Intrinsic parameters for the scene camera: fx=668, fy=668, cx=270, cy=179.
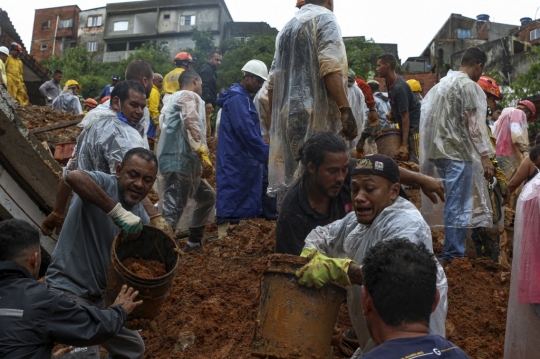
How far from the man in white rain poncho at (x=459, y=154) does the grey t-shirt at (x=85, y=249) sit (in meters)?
3.25

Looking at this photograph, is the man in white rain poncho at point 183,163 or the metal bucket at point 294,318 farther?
the man in white rain poncho at point 183,163

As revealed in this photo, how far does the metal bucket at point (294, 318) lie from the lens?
329 cm

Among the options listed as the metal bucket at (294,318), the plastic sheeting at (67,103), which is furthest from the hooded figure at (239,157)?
the plastic sheeting at (67,103)

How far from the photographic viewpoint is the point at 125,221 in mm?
3914

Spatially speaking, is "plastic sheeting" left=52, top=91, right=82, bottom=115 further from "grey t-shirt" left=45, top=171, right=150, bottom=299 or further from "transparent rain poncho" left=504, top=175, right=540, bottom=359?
"transparent rain poncho" left=504, top=175, right=540, bottom=359

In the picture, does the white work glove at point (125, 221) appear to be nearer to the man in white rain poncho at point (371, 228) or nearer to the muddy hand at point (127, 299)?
the muddy hand at point (127, 299)

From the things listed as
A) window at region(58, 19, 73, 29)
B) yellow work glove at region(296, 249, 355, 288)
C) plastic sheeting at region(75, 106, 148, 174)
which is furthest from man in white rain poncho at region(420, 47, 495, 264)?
window at region(58, 19, 73, 29)

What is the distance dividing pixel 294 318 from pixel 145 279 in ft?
3.05

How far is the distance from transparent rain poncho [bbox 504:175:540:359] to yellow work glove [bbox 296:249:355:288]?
163 cm

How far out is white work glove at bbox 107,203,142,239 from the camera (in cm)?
391

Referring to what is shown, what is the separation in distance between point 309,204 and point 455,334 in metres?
1.59

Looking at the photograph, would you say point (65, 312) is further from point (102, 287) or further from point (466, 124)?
point (466, 124)

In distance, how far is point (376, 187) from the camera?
3.60 m

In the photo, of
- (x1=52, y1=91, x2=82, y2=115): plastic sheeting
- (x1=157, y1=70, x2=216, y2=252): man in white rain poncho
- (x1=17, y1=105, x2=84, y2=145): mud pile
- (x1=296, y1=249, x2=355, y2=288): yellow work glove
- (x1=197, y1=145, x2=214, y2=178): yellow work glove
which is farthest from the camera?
(x1=52, y1=91, x2=82, y2=115): plastic sheeting
